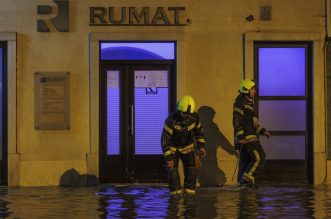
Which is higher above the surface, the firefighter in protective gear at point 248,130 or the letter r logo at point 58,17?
the letter r logo at point 58,17

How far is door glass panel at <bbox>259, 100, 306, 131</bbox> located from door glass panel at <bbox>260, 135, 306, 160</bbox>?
20cm

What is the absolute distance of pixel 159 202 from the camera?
37.1ft

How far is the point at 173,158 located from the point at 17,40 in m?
4.14

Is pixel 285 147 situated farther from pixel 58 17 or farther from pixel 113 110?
pixel 58 17

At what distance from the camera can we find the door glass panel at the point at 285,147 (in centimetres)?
1398

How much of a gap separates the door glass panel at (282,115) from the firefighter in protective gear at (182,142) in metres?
2.60

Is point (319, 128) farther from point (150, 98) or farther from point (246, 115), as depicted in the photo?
point (150, 98)

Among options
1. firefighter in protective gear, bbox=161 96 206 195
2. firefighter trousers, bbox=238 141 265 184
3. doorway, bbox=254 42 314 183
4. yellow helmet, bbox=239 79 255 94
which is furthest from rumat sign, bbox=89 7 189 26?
firefighter trousers, bbox=238 141 265 184

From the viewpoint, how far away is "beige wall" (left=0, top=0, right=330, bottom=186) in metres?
13.6

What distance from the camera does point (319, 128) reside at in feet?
45.4

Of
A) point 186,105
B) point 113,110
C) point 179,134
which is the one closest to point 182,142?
point 179,134

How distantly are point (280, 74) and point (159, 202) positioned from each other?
167 inches

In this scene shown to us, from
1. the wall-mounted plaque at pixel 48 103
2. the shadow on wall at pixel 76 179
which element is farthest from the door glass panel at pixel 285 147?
the wall-mounted plaque at pixel 48 103

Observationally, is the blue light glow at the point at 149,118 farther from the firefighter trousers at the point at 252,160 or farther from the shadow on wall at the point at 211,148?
the firefighter trousers at the point at 252,160
